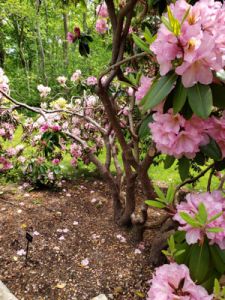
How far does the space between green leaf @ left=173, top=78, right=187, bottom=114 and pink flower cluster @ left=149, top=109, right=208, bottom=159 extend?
56 millimetres

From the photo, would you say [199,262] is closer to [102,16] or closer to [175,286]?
[175,286]

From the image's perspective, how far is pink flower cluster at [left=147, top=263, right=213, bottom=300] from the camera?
0.84 meters

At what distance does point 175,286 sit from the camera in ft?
2.82

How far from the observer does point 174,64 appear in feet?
2.67

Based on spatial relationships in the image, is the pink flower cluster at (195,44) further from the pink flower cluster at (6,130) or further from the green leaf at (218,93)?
the pink flower cluster at (6,130)

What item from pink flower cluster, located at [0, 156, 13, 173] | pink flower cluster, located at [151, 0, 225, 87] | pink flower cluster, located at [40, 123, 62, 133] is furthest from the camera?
pink flower cluster, located at [0, 156, 13, 173]

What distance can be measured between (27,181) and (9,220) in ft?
3.47

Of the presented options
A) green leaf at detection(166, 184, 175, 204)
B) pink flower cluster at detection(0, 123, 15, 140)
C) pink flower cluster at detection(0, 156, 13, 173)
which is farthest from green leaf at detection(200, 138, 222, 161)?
pink flower cluster at detection(0, 156, 13, 173)

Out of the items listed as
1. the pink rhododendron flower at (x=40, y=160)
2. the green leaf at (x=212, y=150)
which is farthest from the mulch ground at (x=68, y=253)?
the green leaf at (x=212, y=150)

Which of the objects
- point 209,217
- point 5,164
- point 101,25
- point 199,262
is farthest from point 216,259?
point 5,164

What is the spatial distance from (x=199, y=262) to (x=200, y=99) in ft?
1.60

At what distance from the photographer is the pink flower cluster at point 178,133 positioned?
0.88 metres

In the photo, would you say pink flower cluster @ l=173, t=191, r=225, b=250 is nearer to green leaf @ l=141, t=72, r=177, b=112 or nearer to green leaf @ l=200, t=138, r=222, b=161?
green leaf @ l=200, t=138, r=222, b=161

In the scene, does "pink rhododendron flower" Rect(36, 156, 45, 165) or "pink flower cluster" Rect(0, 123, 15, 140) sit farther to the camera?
"pink rhododendron flower" Rect(36, 156, 45, 165)
